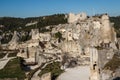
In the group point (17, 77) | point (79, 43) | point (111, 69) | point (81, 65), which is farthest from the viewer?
point (79, 43)

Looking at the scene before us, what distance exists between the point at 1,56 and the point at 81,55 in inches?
604

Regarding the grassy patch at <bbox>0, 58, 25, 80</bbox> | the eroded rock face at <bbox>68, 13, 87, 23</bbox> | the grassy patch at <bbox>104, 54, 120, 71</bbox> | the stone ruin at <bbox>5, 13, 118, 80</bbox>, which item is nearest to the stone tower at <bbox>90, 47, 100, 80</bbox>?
the stone ruin at <bbox>5, 13, 118, 80</bbox>

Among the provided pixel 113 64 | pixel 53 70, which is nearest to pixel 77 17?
pixel 53 70

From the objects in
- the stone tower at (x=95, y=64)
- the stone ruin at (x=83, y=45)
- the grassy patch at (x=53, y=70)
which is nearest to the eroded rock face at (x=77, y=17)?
the stone ruin at (x=83, y=45)

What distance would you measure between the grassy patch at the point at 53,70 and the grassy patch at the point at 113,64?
Result: 40.7 ft

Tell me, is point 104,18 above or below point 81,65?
above

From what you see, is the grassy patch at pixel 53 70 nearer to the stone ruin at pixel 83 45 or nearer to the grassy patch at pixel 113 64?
the stone ruin at pixel 83 45

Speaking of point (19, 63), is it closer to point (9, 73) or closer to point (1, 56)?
point (9, 73)

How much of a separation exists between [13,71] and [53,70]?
5358 millimetres

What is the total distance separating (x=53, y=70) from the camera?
36.0 meters

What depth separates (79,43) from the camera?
4416 cm

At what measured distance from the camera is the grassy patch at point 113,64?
747 inches

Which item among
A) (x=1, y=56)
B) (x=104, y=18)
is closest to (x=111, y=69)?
(x=104, y=18)

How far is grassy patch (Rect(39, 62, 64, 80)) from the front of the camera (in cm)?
3338
